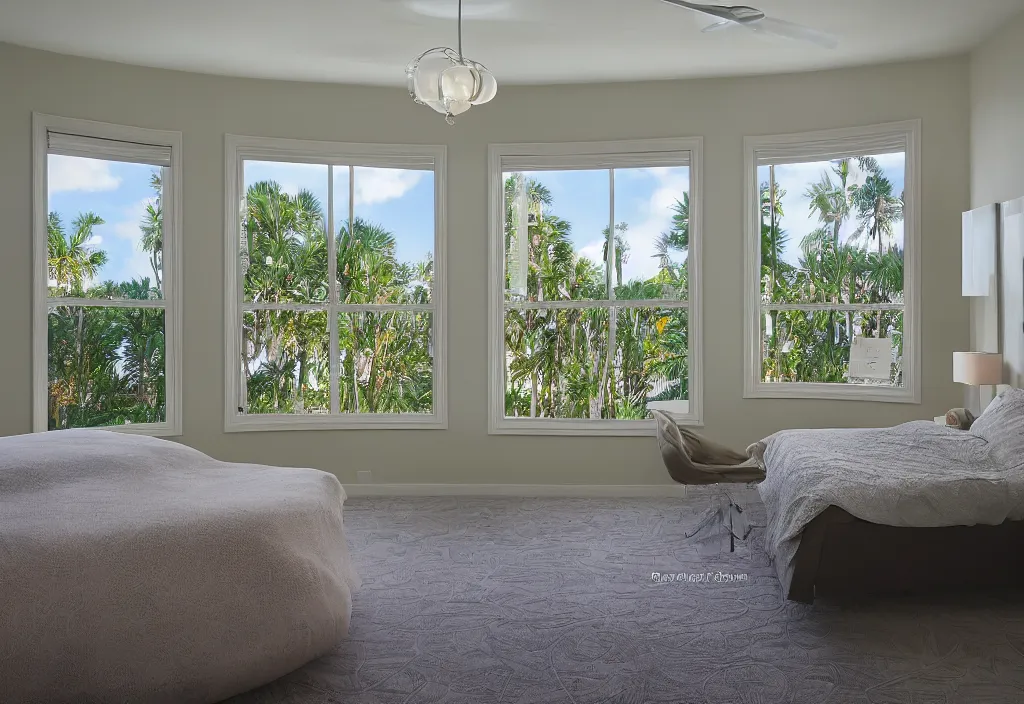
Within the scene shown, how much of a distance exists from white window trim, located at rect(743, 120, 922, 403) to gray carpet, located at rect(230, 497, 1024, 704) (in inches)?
65.3

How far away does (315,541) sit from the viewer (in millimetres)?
3061

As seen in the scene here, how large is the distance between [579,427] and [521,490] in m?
0.67

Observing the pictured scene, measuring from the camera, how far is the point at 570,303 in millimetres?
6359

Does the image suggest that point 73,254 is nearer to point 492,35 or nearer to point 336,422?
point 336,422

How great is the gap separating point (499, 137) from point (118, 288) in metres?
3.08

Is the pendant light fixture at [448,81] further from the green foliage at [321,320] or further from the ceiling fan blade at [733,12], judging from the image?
the green foliage at [321,320]

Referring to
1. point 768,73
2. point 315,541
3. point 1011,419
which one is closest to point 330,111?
point 768,73

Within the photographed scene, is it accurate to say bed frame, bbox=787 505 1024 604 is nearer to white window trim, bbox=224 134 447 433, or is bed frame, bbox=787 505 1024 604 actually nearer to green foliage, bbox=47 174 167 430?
white window trim, bbox=224 134 447 433

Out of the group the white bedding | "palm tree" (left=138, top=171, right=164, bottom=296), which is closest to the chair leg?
the white bedding

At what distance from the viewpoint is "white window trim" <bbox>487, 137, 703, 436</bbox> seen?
20.3 ft

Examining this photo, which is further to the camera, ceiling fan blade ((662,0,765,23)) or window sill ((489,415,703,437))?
window sill ((489,415,703,437))

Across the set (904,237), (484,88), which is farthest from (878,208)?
(484,88)

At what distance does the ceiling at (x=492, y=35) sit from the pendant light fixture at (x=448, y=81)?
4.10ft

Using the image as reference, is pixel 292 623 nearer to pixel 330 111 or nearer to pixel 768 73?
pixel 330 111
